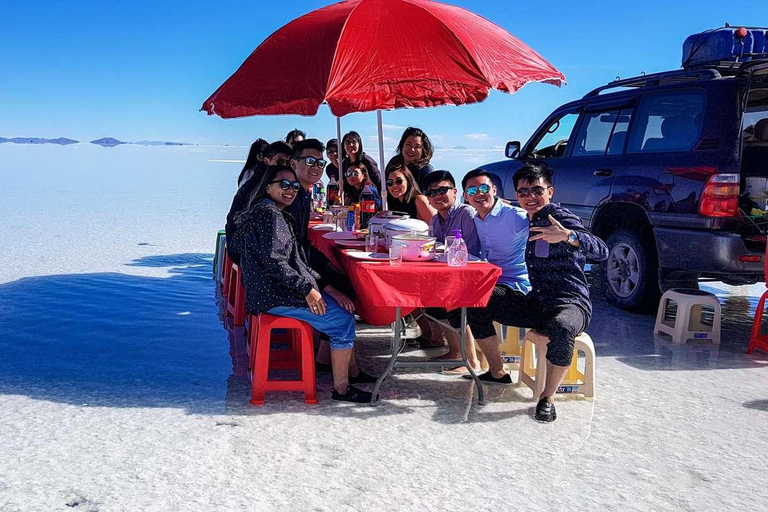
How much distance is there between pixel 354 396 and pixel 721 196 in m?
3.45

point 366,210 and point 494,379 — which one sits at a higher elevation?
point 366,210

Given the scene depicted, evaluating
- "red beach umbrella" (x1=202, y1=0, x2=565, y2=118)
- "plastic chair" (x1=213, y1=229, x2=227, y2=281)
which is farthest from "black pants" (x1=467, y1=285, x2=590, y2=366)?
"plastic chair" (x1=213, y1=229, x2=227, y2=281)

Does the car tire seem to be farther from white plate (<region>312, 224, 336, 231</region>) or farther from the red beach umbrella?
white plate (<region>312, 224, 336, 231</region>)

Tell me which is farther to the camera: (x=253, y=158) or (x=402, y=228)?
(x=253, y=158)

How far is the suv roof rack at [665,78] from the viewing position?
6.27 metres

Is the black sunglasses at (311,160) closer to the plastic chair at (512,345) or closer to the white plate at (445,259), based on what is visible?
the white plate at (445,259)

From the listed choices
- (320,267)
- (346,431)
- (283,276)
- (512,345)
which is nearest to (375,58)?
(320,267)

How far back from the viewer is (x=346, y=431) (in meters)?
3.96

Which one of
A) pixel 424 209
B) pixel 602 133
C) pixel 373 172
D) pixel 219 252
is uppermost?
pixel 602 133

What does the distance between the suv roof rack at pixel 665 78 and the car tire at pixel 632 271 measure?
1.49m

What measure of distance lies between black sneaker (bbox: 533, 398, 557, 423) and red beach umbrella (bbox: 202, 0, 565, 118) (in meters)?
1.90

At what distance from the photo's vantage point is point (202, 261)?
10.1 meters

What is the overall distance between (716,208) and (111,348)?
4.88 m

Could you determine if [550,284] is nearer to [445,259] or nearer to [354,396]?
[445,259]
